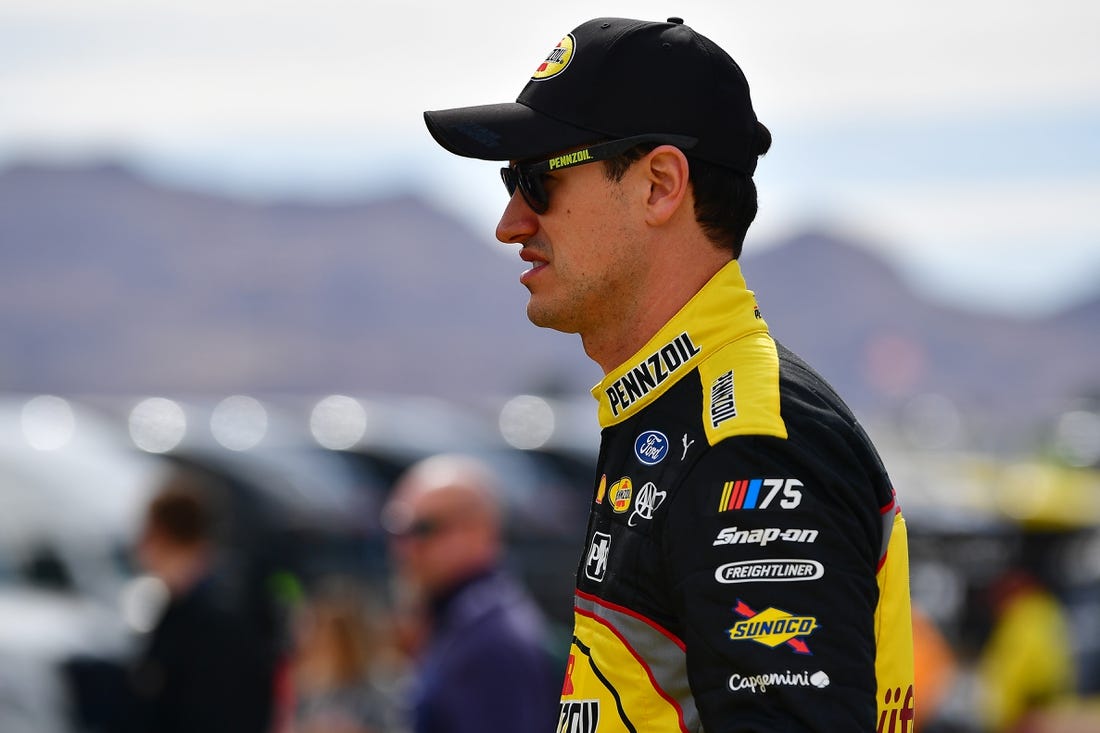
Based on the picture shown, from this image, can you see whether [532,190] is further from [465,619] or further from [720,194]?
[465,619]

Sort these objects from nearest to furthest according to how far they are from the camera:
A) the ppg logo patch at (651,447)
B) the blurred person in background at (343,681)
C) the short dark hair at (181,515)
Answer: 1. the ppg logo patch at (651,447)
2. the short dark hair at (181,515)
3. the blurred person in background at (343,681)

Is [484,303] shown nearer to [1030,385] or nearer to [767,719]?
[1030,385]

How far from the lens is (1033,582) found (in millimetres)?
10117

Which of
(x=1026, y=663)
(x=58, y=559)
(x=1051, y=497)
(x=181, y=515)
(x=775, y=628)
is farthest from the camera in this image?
(x=1051, y=497)

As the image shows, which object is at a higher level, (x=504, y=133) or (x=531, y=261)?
(x=504, y=133)

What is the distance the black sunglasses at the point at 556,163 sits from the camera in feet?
7.76

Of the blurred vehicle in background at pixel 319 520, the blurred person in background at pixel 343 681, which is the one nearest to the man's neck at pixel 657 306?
the blurred person in background at pixel 343 681

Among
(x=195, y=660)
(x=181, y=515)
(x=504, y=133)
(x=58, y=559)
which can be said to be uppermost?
(x=58, y=559)

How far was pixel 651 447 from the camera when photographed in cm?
227

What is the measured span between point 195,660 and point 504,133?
4.15 meters

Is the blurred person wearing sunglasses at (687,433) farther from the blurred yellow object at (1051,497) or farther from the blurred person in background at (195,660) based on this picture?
the blurred yellow object at (1051,497)

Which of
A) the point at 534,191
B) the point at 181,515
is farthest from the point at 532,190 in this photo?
the point at 181,515

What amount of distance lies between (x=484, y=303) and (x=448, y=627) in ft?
397

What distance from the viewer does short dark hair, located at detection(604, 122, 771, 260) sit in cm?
239
